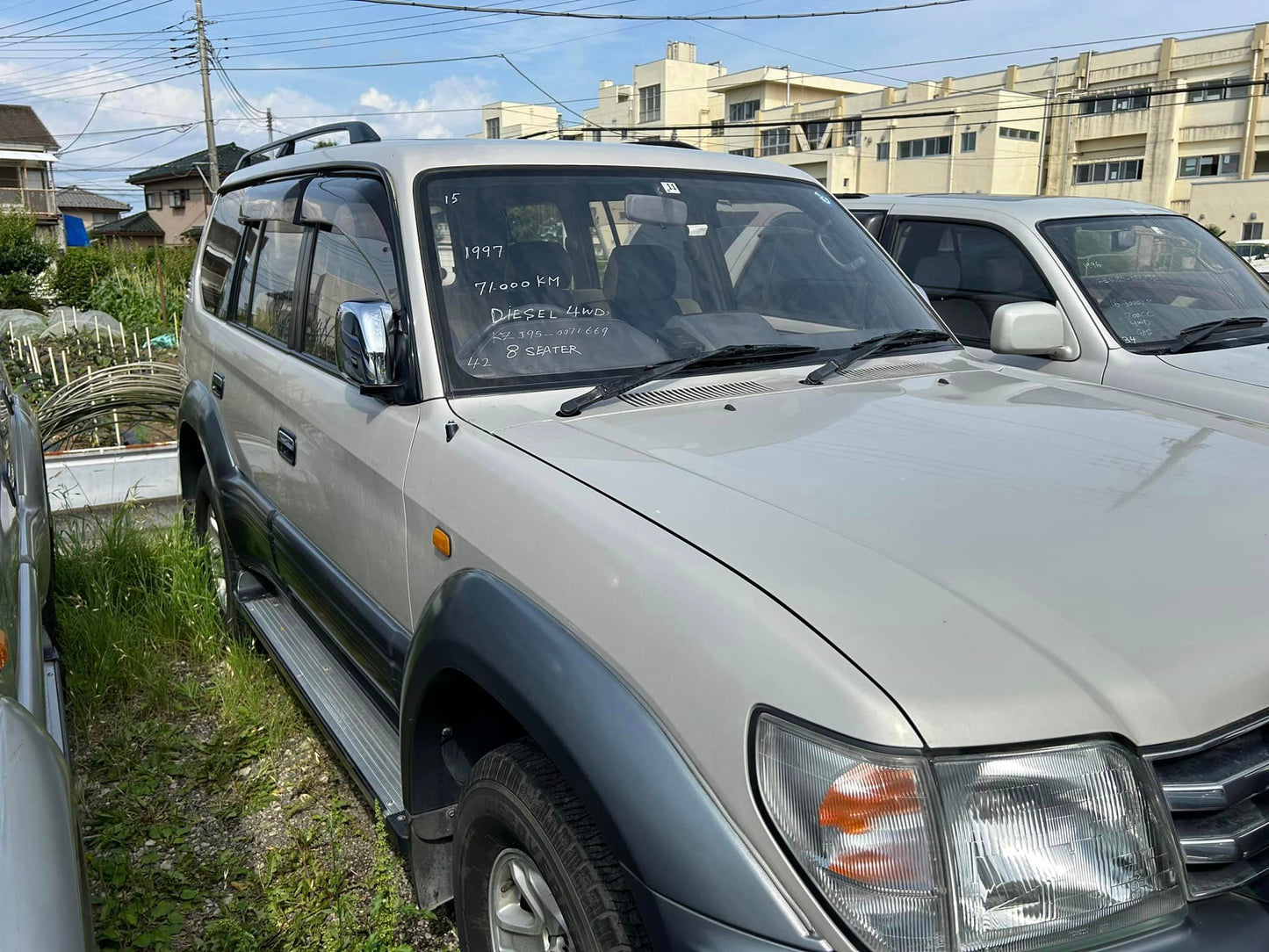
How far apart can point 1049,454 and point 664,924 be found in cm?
123

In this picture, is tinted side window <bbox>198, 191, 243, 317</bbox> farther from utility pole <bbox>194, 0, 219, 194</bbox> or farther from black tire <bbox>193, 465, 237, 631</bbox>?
utility pole <bbox>194, 0, 219, 194</bbox>

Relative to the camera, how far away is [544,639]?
1761mm

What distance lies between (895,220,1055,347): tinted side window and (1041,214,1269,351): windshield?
8.3 inches

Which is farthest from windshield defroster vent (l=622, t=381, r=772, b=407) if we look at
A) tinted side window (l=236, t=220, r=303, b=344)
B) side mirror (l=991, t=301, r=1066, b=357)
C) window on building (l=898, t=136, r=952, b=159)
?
window on building (l=898, t=136, r=952, b=159)

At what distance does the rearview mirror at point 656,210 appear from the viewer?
3012mm

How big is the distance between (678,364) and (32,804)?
5.34ft

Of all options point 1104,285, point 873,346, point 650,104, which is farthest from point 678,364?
point 650,104

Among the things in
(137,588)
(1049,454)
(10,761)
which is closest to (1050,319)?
(1049,454)

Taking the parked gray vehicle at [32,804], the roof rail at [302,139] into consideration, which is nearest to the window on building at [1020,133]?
the roof rail at [302,139]

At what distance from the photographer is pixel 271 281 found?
365cm

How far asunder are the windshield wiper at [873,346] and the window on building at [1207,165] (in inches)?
2058

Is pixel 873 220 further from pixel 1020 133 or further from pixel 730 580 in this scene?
pixel 1020 133

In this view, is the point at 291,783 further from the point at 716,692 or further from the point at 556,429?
the point at 716,692

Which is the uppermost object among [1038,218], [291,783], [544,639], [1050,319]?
[1038,218]
